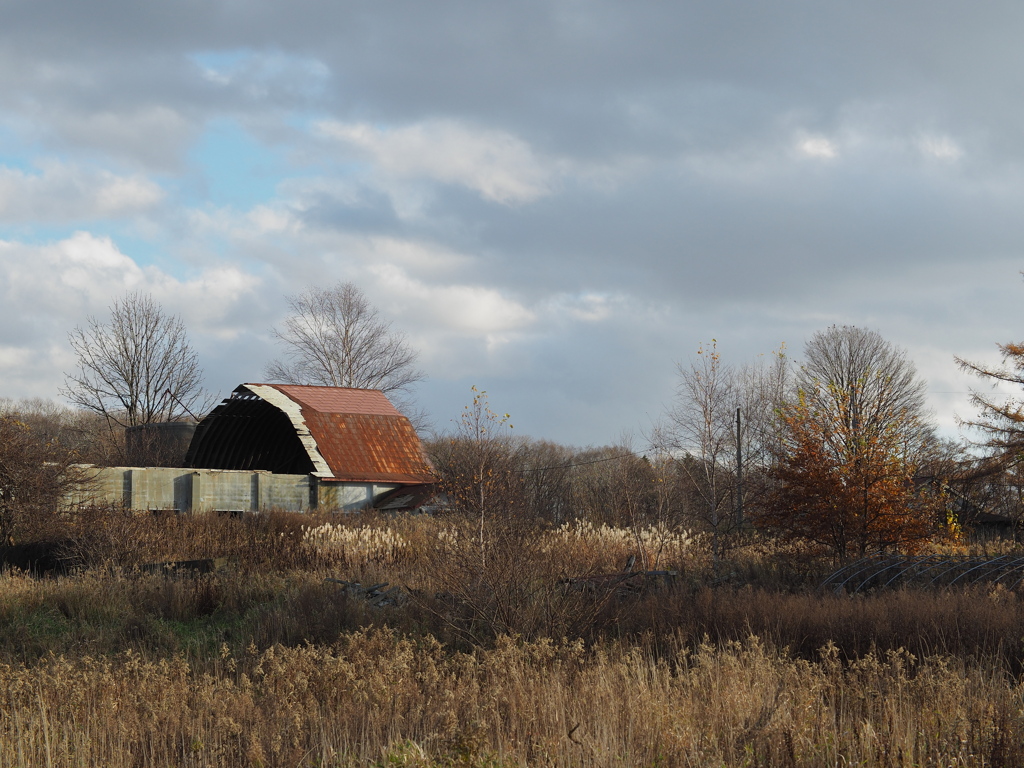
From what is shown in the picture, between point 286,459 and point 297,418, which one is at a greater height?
point 297,418

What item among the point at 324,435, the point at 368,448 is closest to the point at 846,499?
the point at 368,448

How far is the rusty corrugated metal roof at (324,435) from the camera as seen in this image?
30.6 meters

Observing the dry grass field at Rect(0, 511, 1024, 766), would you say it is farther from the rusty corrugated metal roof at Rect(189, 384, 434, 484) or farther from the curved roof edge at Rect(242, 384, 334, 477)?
the rusty corrugated metal roof at Rect(189, 384, 434, 484)

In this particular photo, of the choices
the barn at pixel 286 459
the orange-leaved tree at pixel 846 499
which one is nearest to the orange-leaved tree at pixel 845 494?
the orange-leaved tree at pixel 846 499

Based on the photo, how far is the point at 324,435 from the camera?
31125 millimetres

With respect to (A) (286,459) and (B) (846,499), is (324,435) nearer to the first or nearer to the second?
(A) (286,459)

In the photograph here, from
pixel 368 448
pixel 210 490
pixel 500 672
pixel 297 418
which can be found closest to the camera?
pixel 500 672

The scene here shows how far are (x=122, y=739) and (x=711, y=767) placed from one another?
4139mm

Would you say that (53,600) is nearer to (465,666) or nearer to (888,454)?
(465,666)

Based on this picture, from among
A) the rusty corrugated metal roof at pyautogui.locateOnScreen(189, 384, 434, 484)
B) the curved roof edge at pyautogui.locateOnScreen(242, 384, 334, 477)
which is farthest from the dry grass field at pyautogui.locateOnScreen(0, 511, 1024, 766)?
the rusty corrugated metal roof at pyautogui.locateOnScreen(189, 384, 434, 484)

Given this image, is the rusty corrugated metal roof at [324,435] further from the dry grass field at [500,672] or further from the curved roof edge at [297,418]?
the dry grass field at [500,672]

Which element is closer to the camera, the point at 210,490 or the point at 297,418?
the point at 210,490

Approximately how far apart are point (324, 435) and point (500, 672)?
78.4ft

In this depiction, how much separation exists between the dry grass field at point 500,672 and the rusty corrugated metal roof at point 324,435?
14.8 m
